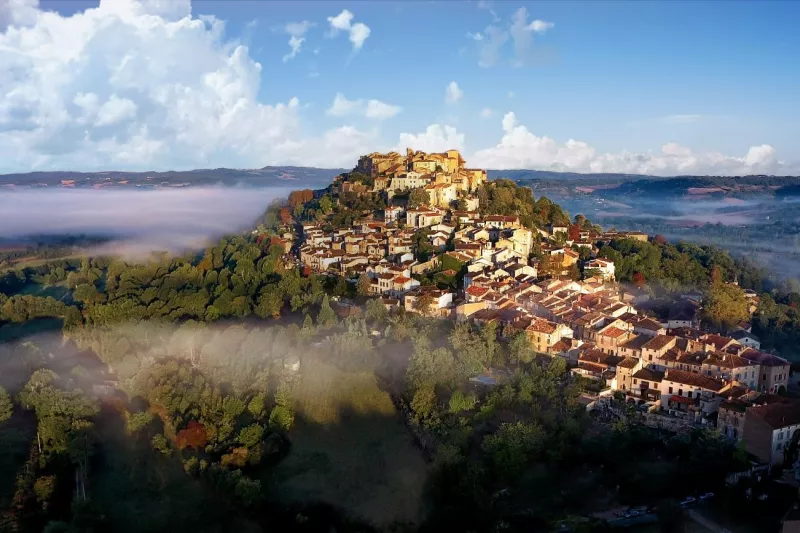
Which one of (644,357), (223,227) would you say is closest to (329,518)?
(644,357)

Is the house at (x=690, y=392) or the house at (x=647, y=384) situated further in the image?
the house at (x=647, y=384)

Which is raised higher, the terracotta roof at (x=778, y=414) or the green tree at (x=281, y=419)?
the terracotta roof at (x=778, y=414)

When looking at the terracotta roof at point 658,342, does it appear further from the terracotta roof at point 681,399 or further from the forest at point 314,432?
the forest at point 314,432

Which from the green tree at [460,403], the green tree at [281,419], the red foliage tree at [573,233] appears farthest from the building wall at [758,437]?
the red foliage tree at [573,233]

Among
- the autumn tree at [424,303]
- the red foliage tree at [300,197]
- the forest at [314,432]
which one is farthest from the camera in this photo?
the red foliage tree at [300,197]

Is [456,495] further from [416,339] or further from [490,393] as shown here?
[416,339]

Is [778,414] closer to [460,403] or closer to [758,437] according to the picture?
[758,437]
